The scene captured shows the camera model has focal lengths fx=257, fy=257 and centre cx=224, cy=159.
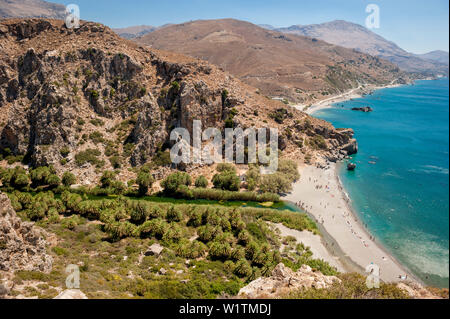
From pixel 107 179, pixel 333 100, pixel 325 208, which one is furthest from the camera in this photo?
Result: pixel 333 100

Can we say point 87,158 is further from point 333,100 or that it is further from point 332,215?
point 333,100

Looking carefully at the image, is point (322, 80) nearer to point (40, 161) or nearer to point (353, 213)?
point (353, 213)

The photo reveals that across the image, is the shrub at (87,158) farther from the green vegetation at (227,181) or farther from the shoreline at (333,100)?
the shoreline at (333,100)

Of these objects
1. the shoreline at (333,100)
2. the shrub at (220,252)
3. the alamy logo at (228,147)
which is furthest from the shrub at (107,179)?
the shoreline at (333,100)

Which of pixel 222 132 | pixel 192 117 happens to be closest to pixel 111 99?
pixel 192 117

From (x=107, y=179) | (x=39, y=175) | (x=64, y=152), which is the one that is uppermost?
(x=64, y=152)

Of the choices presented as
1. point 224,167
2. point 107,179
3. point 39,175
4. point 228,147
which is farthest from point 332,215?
point 39,175
